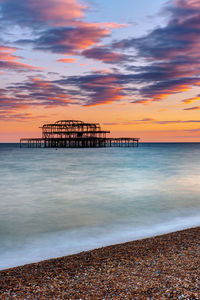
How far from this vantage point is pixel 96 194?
16.2m

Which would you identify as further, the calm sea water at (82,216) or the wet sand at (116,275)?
the calm sea water at (82,216)

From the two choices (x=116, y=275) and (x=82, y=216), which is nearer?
(x=116, y=275)

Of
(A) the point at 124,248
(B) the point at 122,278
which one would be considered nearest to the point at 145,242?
(A) the point at 124,248

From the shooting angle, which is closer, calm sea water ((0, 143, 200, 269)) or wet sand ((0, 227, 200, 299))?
wet sand ((0, 227, 200, 299))

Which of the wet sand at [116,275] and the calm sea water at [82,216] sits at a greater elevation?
the wet sand at [116,275]

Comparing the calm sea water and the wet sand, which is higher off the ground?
the wet sand

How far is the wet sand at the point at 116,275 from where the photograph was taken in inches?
159

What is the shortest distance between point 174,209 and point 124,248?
6118mm

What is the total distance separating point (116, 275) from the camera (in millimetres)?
4684

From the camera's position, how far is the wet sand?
4.03 m

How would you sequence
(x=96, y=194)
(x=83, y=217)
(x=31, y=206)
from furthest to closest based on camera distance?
1. (x=96, y=194)
2. (x=31, y=206)
3. (x=83, y=217)

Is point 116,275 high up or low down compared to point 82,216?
up

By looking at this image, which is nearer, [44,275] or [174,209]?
[44,275]

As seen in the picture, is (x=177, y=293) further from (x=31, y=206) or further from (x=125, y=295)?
(x=31, y=206)
